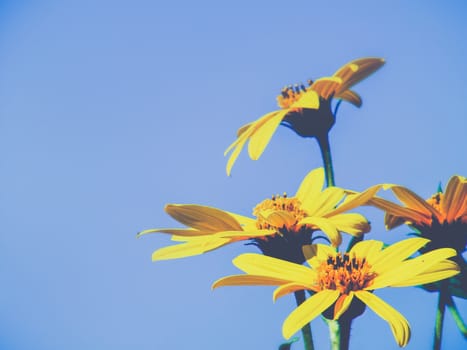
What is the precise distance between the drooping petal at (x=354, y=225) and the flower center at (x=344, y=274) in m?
0.07

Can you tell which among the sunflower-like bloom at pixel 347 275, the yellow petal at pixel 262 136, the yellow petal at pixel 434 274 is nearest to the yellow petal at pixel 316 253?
the sunflower-like bloom at pixel 347 275

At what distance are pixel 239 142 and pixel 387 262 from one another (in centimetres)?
63

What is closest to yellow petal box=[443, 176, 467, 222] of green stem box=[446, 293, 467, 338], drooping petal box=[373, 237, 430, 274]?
drooping petal box=[373, 237, 430, 274]

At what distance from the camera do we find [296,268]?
1380mm

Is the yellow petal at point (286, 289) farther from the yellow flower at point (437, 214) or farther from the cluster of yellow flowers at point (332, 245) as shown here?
the yellow flower at point (437, 214)

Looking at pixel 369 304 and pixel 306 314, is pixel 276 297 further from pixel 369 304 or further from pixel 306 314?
pixel 369 304

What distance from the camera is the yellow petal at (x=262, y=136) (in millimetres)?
1725

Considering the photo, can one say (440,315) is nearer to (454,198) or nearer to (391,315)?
(391,315)

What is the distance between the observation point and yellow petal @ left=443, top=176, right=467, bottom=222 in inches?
56.4

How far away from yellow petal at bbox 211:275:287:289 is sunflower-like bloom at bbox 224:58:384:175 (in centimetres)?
53

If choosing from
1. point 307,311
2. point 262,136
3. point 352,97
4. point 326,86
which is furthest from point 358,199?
point 352,97

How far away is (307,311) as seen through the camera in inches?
47.1

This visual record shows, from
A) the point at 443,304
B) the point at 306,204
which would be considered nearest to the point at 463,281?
the point at 443,304

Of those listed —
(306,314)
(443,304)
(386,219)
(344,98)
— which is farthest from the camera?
(344,98)
